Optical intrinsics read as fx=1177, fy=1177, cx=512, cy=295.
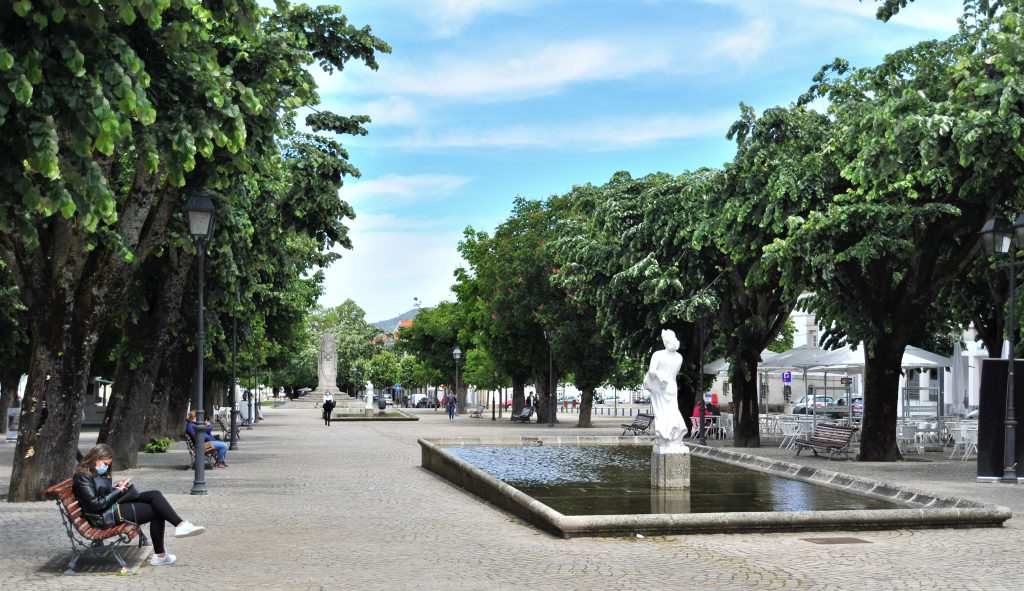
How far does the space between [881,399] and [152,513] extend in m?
17.6

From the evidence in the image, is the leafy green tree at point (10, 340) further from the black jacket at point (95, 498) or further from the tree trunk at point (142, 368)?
the black jacket at point (95, 498)

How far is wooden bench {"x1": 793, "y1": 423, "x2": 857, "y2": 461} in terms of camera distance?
24.7m

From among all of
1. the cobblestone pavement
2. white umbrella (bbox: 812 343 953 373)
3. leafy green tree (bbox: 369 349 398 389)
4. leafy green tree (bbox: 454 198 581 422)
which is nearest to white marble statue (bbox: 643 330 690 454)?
the cobblestone pavement

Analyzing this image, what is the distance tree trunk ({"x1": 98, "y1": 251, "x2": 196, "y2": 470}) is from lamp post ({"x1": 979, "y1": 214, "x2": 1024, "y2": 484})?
1427 cm

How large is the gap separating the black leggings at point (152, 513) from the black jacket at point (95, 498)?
0.52 feet

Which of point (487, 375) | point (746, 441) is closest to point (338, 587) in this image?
point (746, 441)

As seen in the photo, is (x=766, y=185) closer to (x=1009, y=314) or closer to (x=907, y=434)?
(x=1009, y=314)

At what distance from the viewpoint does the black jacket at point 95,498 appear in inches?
399

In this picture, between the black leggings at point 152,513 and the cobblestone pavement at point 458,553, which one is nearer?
the cobblestone pavement at point 458,553

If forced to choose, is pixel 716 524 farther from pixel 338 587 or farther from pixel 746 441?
pixel 746 441

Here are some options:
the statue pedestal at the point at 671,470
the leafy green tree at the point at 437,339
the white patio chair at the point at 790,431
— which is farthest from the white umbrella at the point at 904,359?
the leafy green tree at the point at 437,339

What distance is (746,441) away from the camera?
→ 31234mm

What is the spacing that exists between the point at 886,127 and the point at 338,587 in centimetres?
1370

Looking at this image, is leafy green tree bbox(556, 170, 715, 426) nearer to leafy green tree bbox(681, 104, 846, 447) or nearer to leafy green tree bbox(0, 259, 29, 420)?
leafy green tree bbox(681, 104, 846, 447)
